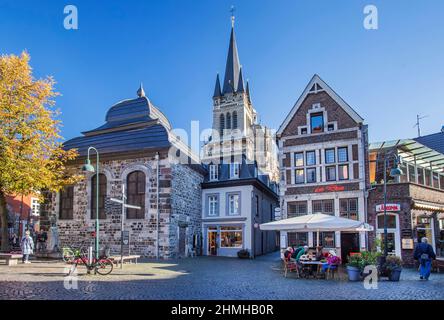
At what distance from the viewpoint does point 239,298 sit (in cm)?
934

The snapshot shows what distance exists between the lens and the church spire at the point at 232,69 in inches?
2547

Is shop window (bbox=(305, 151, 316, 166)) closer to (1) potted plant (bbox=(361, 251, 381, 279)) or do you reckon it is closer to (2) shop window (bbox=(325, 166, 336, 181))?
(2) shop window (bbox=(325, 166, 336, 181))

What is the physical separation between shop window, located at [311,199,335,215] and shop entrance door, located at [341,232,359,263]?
1.53 meters

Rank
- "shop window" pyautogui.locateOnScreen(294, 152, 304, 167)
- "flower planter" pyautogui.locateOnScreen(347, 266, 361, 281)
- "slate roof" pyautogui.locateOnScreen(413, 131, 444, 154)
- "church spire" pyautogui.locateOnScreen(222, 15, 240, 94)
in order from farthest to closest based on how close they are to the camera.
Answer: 1. "church spire" pyautogui.locateOnScreen(222, 15, 240, 94)
2. "slate roof" pyautogui.locateOnScreen(413, 131, 444, 154)
3. "shop window" pyautogui.locateOnScreen(294, 152, 304, 167)
4. "flower planter" pyautogui.locateOnScreen(347, 266, 361, 281)

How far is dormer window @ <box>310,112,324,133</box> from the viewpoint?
22.8 metres

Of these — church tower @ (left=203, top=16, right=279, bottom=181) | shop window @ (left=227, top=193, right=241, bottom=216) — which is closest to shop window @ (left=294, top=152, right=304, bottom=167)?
shop window @ (left=227, top=193, right=241, bottom=216)

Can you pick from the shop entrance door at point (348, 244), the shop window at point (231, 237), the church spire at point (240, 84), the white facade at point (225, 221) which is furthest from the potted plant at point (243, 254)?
the church spire at point (240, 84)

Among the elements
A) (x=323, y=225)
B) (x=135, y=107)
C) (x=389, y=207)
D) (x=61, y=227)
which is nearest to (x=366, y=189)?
(x=389, y=207)

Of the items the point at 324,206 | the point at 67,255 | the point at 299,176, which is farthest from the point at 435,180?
the point at 67,255

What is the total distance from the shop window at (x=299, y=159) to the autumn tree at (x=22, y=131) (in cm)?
1446

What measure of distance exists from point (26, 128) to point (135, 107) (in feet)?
30.6

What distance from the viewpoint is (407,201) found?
19.8 metres

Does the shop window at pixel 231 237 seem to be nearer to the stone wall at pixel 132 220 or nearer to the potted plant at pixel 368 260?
the stone wall at pixel 132 220

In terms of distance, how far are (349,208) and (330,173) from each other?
2.29 metres
